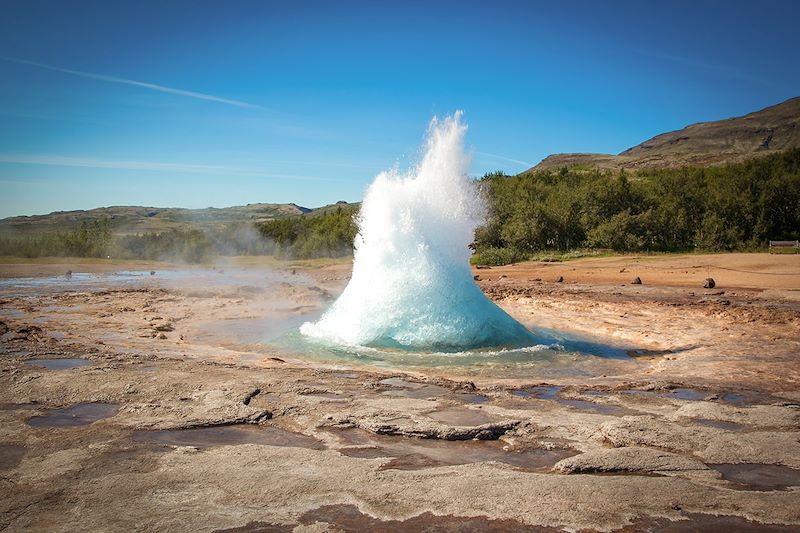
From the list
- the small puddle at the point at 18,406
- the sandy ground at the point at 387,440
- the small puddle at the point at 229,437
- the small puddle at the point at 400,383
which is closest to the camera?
the sandy ground at the point at 387,440

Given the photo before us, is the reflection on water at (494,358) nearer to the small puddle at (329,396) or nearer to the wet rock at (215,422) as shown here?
the small puddle at (329,396)

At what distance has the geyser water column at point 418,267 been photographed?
31.9ft

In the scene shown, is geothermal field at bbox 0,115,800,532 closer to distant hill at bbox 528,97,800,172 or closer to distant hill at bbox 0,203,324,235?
distant hill at bbox 528,97,800,172

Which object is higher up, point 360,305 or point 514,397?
point 360,305

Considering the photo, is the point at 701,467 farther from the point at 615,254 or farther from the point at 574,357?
the point at 615,254

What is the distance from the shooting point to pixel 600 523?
10.2ft

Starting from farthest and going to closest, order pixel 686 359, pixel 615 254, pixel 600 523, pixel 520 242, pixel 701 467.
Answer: pixel 520 242, pixel 615 254, pixel 686 359, pixel 701 467, pixel 600 523

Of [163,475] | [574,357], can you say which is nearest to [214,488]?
[163,475]

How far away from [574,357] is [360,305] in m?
4.08

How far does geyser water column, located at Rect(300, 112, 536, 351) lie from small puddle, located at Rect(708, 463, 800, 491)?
18.5 ft

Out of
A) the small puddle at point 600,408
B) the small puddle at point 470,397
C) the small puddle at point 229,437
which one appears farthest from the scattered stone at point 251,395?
the small puddle at point 600,408

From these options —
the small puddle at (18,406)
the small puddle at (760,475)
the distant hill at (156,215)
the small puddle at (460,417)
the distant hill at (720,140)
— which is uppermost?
the distant hill at (720,140)

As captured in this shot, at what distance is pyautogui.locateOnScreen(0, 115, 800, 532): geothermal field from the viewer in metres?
3.31

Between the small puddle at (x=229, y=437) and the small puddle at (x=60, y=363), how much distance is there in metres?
3.40
